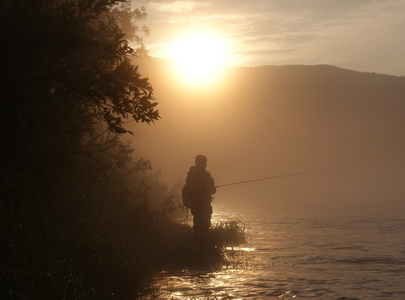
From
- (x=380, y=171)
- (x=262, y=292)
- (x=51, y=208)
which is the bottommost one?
(x=262, y=292)

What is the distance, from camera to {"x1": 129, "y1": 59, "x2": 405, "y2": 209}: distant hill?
290ft

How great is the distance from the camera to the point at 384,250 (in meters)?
16.1

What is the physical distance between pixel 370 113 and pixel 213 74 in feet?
89.2

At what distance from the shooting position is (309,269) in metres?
13.4

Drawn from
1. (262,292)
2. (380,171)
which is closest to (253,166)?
(380,171)

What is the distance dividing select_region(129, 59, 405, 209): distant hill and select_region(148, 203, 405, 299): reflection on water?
60784mm

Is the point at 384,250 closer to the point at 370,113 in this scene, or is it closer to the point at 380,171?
the point at 380,171

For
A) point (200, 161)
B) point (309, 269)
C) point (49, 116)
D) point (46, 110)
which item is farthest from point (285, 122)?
point (46, 110)

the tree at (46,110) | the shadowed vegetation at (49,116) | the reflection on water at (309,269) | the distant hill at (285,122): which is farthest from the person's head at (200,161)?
the distant hill at (285,122)

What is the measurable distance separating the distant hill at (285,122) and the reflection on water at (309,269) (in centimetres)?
6078

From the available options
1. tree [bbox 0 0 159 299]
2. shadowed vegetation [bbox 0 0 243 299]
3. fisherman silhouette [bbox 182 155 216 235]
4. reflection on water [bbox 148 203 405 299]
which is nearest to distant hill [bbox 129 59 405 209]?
reflection on water [bbox 148 203 405 299]

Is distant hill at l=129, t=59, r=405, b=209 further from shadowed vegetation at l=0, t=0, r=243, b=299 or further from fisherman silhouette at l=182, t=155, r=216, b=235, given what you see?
shadowed vegetation at l=0, t=0, r=243, b=299

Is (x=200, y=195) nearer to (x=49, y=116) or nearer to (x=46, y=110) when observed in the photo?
(x=49, y=116)

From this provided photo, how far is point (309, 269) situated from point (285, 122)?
9952cm
